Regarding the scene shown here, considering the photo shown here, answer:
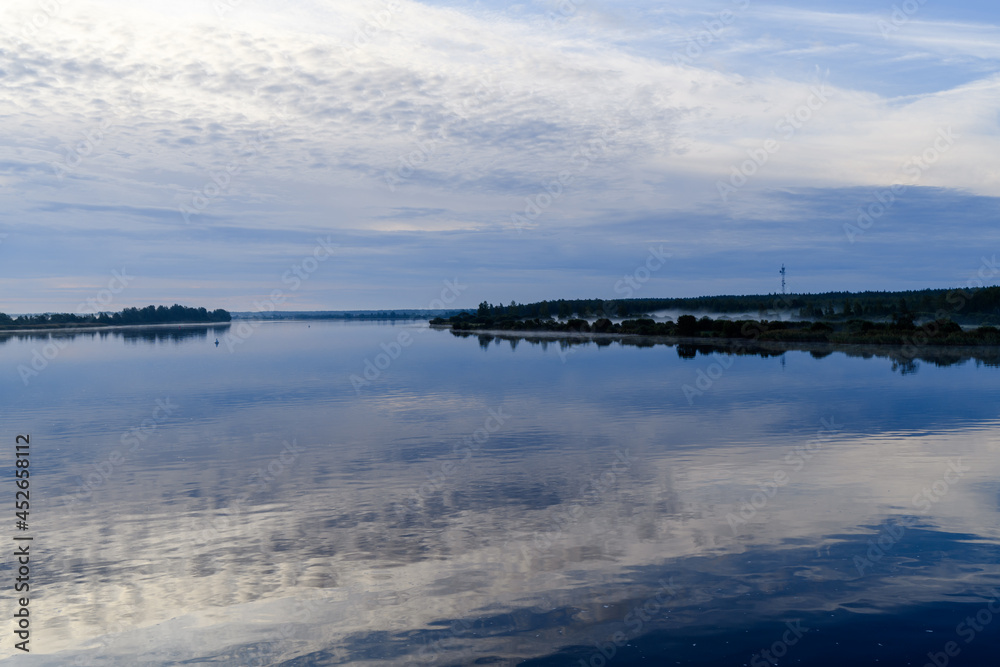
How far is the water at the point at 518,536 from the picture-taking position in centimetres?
919

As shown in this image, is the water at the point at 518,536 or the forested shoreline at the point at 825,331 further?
the forested shoreline at the point at 825,331

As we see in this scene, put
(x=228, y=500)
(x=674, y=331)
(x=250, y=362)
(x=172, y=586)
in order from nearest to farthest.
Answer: (x=172, y=586) → (x=228, y=500) → (x=250, y=362) → (x=674, y=331)

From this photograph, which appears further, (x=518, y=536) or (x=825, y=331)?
(x=825, y=331)

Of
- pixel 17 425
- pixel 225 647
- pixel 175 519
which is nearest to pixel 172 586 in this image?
pixel 225 647

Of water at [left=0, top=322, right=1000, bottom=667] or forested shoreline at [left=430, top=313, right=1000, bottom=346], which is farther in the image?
forested shoreline at [left=430, top=313, right=1000, bottom=346]

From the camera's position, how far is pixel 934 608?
9.68 m

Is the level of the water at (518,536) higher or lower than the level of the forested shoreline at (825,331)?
lower

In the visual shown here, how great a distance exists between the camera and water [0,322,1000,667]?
30.1 ft

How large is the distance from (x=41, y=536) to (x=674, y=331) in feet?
308

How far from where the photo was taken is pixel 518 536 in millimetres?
13344

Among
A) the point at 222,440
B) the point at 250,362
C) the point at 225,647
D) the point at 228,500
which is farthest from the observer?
the point at 250,362

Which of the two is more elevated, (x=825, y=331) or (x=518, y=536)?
(x=825, y=331)

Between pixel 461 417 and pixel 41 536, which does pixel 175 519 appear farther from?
pixel 461 417

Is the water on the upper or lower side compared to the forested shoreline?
lower
